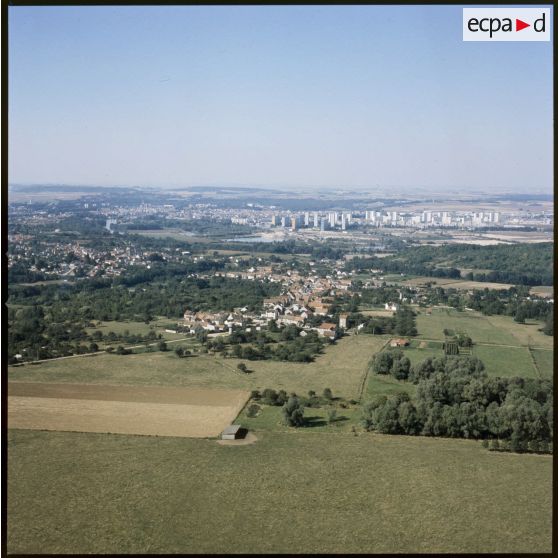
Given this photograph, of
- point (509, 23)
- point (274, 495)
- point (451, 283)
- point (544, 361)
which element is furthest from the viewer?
point (451, 283)

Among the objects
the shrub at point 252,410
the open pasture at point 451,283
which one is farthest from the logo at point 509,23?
the shrub at point 252,410

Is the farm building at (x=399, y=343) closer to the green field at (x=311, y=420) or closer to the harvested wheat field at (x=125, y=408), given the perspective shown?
the green field at (x=311, y=420)

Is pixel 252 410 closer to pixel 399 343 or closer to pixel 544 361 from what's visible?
pixel 399 343

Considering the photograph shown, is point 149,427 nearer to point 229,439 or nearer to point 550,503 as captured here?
point 229,439

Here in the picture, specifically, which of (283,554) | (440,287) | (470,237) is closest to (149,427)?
(283,554)


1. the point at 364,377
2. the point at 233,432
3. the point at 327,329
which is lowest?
the point at 233,432

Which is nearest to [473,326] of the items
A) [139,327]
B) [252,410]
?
[252,410]

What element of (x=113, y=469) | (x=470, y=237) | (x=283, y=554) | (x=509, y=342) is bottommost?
(x=283, y=554)
